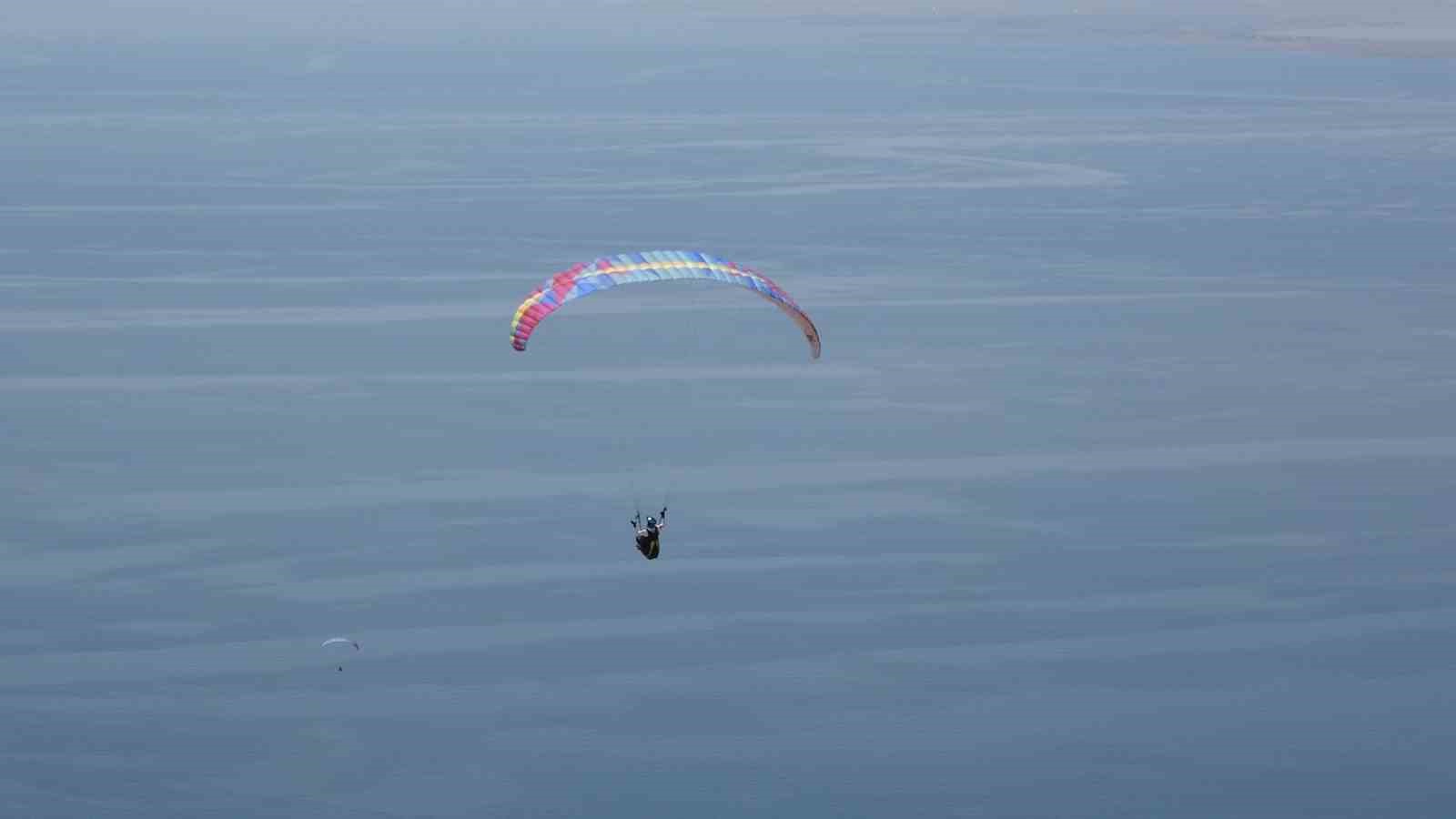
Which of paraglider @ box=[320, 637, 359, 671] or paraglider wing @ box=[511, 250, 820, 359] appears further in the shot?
paraglider @ box=[320, 637, 359, 671]

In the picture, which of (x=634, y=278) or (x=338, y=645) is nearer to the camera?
(x=634, y=278)

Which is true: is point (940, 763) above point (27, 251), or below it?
below

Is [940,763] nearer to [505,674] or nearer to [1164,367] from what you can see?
[505,674]

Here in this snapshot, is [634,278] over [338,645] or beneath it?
beneath

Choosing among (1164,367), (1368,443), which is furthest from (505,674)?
(1164,367)

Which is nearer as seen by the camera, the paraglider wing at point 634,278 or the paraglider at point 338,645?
the paraglider wing at point 634,278

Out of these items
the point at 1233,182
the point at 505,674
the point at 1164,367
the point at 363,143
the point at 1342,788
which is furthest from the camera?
the point at 363,143

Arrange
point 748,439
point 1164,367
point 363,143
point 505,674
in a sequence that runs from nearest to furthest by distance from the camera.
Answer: point 505,674 → point 748,439 → point 1164,367 → point 363,143

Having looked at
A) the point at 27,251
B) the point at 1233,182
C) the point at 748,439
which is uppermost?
the point at 1233,182
